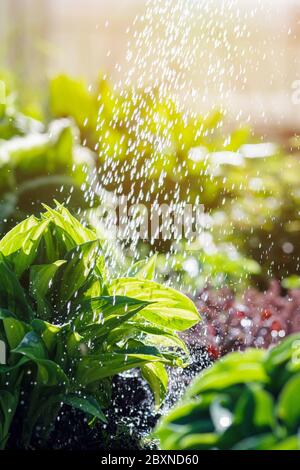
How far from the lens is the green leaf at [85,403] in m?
1.48

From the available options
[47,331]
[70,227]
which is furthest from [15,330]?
[70,227]

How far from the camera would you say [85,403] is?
4.92 feet

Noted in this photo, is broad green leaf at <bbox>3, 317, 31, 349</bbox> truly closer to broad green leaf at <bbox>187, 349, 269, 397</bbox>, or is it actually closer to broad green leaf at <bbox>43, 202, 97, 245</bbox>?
broad green leaf at <bbox>43, 202, 97, 245</bbox>

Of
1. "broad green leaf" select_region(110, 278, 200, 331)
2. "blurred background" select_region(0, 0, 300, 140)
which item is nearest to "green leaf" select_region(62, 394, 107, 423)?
"broad green leaf" select_region(110, 278, 200, 331)

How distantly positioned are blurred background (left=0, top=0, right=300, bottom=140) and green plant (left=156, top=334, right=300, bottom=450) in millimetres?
3787

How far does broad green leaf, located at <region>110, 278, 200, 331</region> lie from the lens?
5.49 feet

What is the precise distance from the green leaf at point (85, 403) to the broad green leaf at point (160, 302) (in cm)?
23

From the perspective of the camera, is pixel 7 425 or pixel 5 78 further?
pixel 5 78

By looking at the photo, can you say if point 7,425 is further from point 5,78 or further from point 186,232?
point 5,78

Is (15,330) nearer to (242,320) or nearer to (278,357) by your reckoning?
(278,357)

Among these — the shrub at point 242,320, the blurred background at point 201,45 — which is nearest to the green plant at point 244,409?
the shrub at point 242,320
